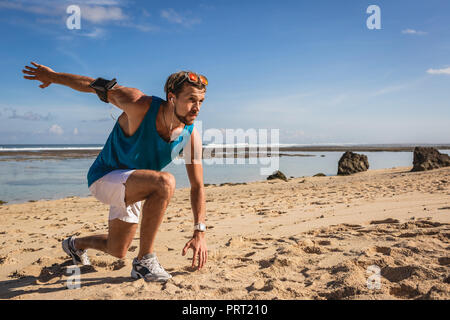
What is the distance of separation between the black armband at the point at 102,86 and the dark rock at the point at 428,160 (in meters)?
11.7

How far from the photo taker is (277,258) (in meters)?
2.88

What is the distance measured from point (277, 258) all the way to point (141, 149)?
1484 mm

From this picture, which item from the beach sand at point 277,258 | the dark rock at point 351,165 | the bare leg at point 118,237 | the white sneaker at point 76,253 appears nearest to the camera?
the beach sand at point 277,258

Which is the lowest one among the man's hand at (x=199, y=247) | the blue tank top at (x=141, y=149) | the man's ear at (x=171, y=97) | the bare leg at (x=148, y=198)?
the man's hand at (x=199, y=247)

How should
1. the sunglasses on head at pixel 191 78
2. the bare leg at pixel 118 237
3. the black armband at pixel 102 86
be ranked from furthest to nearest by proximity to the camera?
the bare leg at pixel 118 237, the black armband at pixel 102 86, the sunglasses on head at pixel 191 78

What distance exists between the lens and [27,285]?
2.74m

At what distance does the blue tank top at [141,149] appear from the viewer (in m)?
2.58

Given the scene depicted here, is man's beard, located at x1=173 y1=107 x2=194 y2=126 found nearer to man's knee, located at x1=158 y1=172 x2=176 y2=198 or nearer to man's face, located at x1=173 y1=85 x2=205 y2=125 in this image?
man's face, located at x1=173 y1=85 x2=205 y2=125

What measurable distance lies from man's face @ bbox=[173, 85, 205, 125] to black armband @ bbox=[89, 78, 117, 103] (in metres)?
0.54

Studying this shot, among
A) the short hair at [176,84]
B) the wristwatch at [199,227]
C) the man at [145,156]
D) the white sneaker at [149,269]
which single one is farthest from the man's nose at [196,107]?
the white sneaker at [149,269]

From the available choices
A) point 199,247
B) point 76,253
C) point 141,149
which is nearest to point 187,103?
point 141,149

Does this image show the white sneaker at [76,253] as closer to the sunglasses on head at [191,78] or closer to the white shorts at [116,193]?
the white shorts at [116,193]
